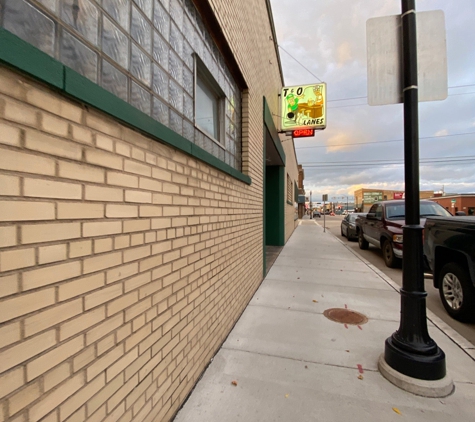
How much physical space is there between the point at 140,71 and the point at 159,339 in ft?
6.32

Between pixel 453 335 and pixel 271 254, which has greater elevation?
pixel 271 254

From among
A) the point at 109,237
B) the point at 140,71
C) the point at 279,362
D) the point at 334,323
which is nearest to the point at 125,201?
the point at 109,237

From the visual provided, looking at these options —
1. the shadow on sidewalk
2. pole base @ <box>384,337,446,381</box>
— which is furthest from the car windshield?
pole base @ <box>384,337,446,381</box>

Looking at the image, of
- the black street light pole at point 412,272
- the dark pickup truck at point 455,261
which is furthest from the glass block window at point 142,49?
the dark pickup truck at point 455,261

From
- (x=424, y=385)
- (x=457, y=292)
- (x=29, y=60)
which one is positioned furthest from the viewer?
(x=457, y=292)

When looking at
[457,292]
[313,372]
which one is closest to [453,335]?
[457,292]

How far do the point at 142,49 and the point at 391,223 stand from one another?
7.91m

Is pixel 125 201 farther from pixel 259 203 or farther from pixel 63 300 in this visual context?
pixel 259 203

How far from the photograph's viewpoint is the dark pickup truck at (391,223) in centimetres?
732

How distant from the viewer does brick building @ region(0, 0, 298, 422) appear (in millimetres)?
1007

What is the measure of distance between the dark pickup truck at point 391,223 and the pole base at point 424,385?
538cm

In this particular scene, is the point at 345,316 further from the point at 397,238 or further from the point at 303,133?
the point at 303,133

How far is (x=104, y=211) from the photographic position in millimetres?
1398

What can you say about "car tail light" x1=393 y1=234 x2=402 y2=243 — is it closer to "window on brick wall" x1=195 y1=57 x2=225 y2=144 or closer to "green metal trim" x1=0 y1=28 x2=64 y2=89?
"window on brick wall" x1=195 y1=57 x2=225 y2=144
